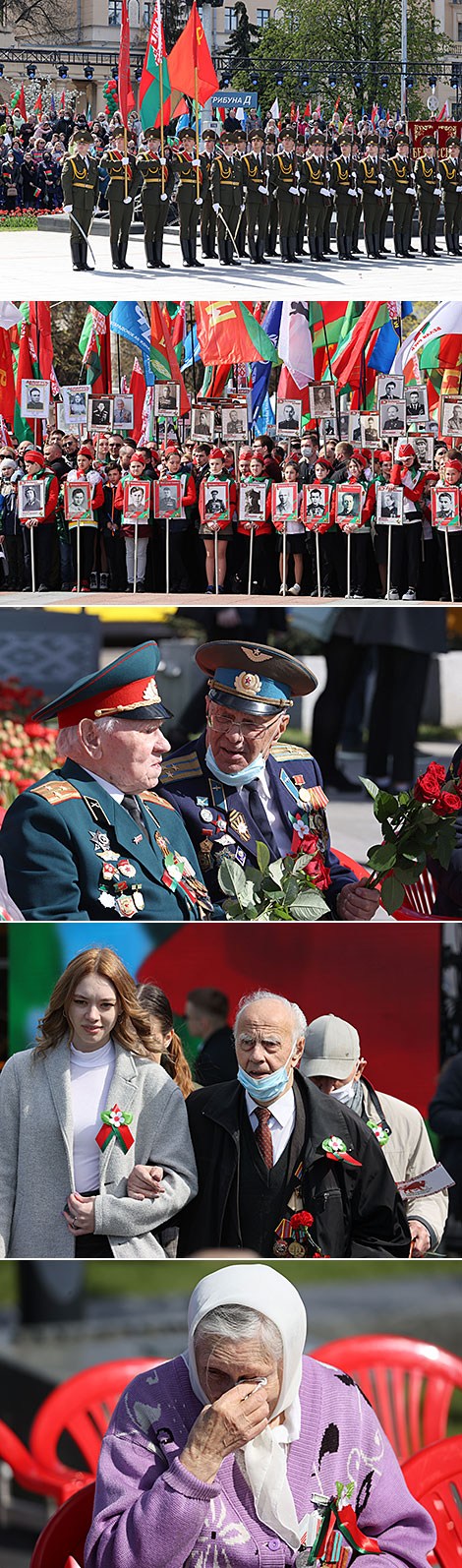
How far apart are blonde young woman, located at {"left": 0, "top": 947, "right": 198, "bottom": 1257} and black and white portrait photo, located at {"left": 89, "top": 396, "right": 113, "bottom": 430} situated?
25.1 feet

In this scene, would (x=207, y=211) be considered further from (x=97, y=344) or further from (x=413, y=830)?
(x=413, y=830)

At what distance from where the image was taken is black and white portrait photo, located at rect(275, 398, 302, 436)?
1089 centimetres

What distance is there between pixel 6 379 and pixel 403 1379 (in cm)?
864

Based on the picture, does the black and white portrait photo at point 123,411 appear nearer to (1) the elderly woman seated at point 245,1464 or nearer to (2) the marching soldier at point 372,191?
(2) the marching soldier at point 372,191

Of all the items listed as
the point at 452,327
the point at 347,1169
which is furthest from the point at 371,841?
the point at 452,327

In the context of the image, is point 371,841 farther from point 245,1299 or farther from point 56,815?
point 245,1299

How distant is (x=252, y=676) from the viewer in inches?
169

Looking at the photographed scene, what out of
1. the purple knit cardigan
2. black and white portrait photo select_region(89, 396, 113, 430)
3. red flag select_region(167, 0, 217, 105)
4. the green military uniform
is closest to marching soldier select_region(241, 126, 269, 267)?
red flag select_region(167, 0, 217, 105)

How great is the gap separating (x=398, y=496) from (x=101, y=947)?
657cm

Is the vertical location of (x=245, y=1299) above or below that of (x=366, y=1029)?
below

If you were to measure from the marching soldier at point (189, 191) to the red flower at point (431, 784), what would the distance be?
12.5 m

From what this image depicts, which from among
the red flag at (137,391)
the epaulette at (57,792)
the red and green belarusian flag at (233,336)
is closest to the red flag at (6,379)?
the red flag at (137,391)

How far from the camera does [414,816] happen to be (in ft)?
13.4

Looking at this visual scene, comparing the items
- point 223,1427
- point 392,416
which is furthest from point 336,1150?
point 392,416
